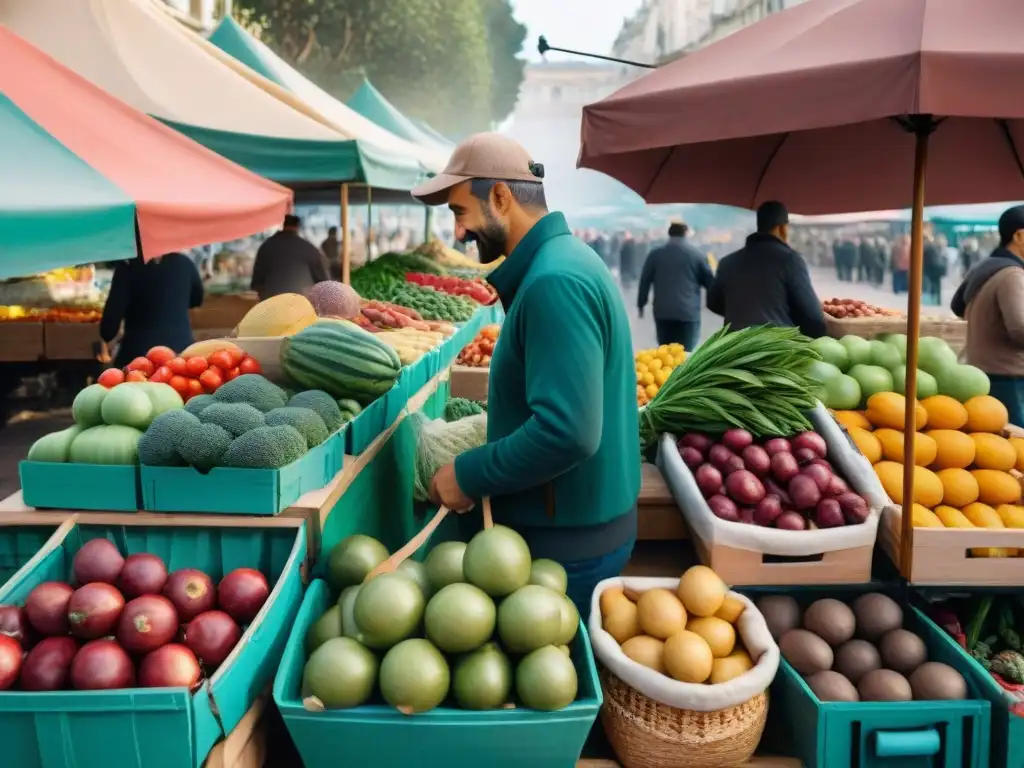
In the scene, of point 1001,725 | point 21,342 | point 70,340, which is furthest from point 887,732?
point 21,342

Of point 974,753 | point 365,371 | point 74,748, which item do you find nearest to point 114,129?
point 365,371

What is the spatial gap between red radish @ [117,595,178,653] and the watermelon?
136 cm

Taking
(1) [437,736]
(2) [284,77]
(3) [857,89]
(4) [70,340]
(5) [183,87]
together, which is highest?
(2) [284,77]

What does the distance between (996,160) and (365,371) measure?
3219 millimetres

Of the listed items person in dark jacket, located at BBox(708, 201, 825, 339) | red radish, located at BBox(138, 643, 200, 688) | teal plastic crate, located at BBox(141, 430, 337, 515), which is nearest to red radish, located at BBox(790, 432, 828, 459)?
teal plastic crate, located at BBox(141, 430, 337, 515)

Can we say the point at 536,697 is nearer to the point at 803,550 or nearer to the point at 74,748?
the point at 74,748

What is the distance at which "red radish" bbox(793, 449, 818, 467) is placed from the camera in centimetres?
317

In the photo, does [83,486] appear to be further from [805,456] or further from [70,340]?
[70,340]

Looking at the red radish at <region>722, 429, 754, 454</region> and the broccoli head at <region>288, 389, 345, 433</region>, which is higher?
the broccoli head at <region>288, 389, 345, 433</region>

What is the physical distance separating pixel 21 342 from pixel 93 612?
7.48m

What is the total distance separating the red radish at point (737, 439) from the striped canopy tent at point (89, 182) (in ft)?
7.12

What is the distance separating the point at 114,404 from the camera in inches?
103

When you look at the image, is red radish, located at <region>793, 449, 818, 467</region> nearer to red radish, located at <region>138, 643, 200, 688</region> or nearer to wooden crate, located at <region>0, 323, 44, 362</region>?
red radish, located at <region>138, 643, 200, 688</region>

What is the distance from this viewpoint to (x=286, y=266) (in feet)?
28.5
